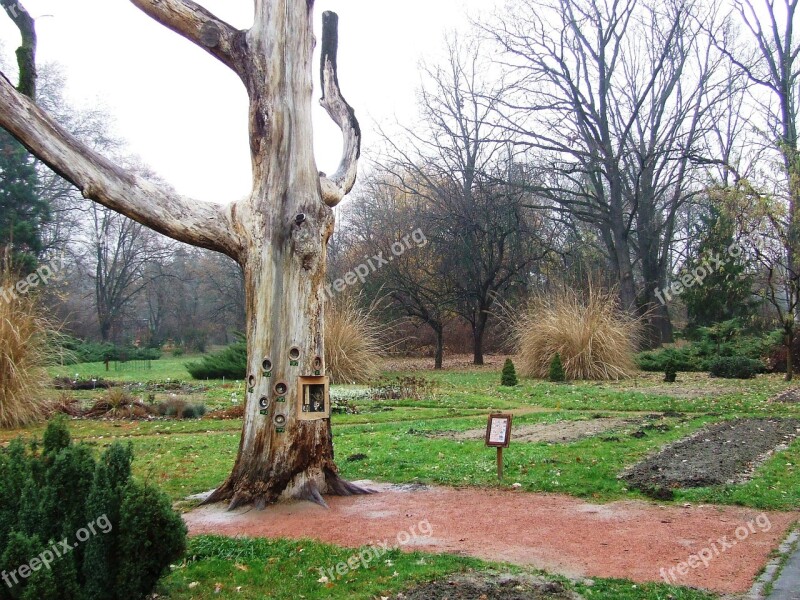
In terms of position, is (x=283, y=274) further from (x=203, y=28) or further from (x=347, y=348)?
(x=347, y=348)

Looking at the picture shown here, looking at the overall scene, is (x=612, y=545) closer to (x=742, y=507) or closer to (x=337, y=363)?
(x=742, y=507)

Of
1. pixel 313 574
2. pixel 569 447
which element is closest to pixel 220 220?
pixel 313 574

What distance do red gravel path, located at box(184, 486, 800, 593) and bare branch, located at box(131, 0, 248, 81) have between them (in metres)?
4.50

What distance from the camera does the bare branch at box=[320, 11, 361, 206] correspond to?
27.2ft

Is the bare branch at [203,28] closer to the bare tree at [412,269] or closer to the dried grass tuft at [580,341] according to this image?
the dried grass tuft at [580,341]

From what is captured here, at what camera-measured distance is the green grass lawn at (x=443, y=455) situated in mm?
4855

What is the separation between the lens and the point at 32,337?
13.7 metres

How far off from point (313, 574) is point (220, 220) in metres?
3.69

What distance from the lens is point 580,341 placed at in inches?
822

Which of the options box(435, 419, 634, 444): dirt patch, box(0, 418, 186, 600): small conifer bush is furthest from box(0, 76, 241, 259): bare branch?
box(435, 419, 634, 444): dirt patch

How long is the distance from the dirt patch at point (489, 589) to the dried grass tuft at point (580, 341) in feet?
55.0

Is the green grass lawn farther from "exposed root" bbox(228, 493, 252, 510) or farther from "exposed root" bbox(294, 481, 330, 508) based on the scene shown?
"exposed root" bbox(294, 481, 330, 508)

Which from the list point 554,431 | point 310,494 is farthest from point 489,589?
point 554,431

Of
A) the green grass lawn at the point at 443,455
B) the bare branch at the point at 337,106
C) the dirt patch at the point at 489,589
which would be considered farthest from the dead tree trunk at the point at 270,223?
the dirt patch at the point at 489,589
